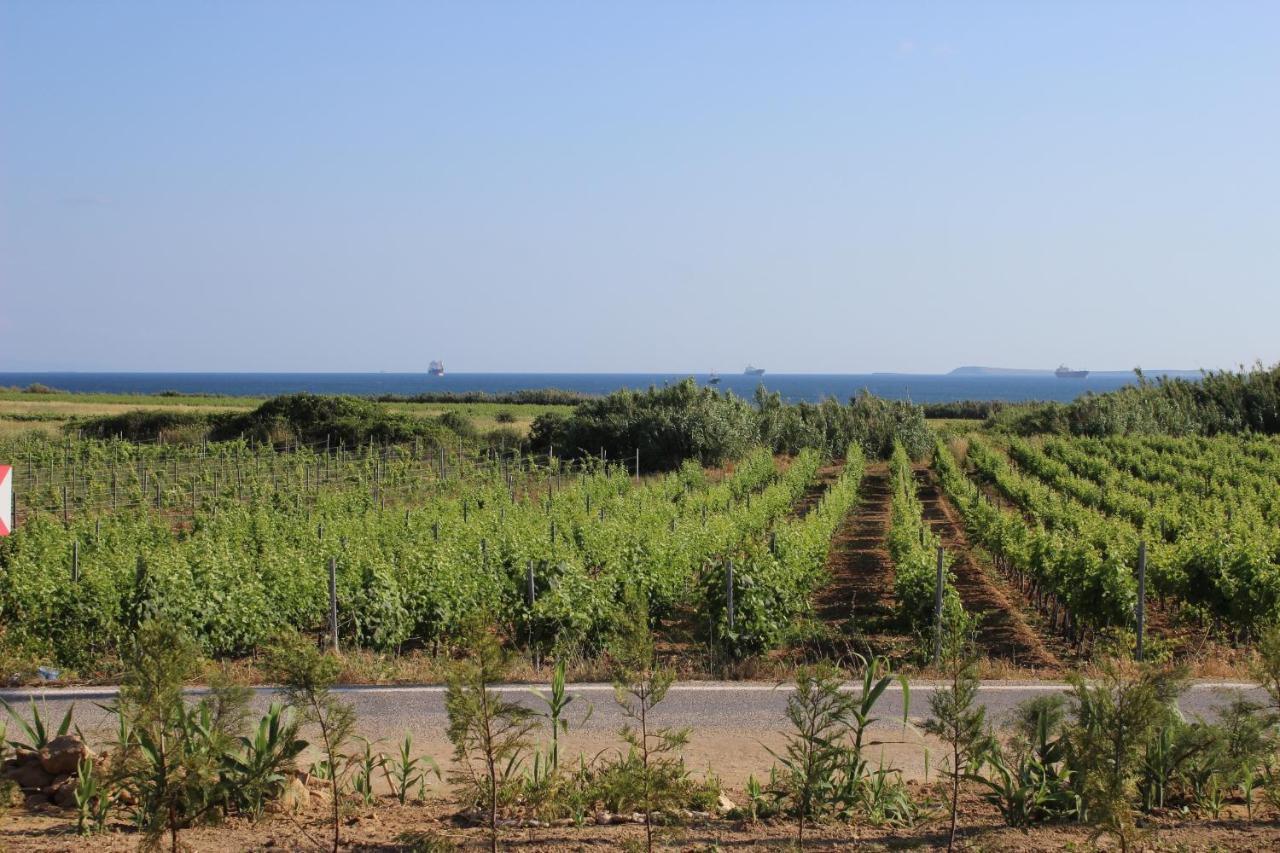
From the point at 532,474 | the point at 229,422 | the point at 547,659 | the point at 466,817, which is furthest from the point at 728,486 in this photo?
the point at 229,422

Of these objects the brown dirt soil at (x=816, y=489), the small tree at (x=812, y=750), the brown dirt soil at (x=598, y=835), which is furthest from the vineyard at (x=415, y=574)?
the brown dirt soil at (x=816, y=489)

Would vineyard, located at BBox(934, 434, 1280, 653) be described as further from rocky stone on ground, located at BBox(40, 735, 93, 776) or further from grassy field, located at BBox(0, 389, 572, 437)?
grassy field, located at BBox(0, 389, 572, 437)

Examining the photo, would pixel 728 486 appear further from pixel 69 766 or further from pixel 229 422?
pixel 229 422

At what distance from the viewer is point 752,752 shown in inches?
305

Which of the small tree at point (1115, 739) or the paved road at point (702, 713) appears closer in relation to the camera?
the small tree at point (1115, 739)

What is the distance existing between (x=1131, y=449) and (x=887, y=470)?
8741 millimetres

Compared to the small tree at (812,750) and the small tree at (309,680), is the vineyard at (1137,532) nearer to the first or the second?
the small tree at (812,750)

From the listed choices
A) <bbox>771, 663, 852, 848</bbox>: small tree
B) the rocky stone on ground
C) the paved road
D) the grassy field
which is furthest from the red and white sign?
the grassy field

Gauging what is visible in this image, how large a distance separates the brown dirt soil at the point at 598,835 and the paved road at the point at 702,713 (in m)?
1.16

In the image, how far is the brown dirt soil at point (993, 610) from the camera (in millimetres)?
12922

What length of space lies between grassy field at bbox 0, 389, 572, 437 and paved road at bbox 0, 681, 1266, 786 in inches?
1554

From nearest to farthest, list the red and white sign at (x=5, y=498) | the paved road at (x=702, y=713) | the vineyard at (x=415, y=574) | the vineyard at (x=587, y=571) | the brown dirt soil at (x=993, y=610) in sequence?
the red and white sign at (x=5, y=498) < the paved road at (x=702, y=713) < the vineyard at (x=415, y=574) < the vineyard at (x=587, y=571) < the brown dirt soil at (x=993, y=610)

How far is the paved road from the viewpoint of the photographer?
7.68 meters

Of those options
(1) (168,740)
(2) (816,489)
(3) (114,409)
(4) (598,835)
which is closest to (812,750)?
(4) (598,835)
